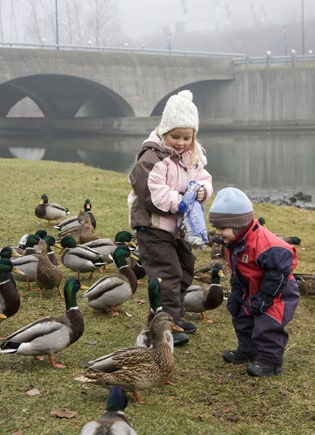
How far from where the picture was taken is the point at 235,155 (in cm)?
3372

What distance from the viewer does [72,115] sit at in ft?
191

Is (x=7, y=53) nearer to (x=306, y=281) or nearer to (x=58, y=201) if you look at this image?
(x=58, y=201)

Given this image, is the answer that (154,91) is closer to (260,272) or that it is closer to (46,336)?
(260,272)

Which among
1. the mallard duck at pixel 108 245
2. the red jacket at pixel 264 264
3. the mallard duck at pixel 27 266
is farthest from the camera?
the mallard duck at pixel 108 245

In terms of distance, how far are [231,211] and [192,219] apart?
0.52m

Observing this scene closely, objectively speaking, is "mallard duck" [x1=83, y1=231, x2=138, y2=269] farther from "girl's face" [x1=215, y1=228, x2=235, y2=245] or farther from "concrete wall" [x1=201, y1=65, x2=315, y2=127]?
"concrete wall" [x1=201, y1=65, x2=315, y2=127]

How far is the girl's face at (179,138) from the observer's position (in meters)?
5.27

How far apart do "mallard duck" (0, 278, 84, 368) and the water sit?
1609 cm

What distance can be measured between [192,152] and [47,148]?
33.6 m

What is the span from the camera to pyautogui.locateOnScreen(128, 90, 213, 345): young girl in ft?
17.1

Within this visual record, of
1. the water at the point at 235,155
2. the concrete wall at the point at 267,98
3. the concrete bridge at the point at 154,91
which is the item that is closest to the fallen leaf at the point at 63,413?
the water at the point at 235,155

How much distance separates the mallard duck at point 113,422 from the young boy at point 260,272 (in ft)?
5.43

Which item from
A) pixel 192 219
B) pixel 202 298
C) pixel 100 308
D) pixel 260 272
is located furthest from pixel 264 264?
pixel 100 308

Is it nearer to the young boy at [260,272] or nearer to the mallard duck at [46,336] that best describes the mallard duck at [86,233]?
the mallard duck at [46,336]
